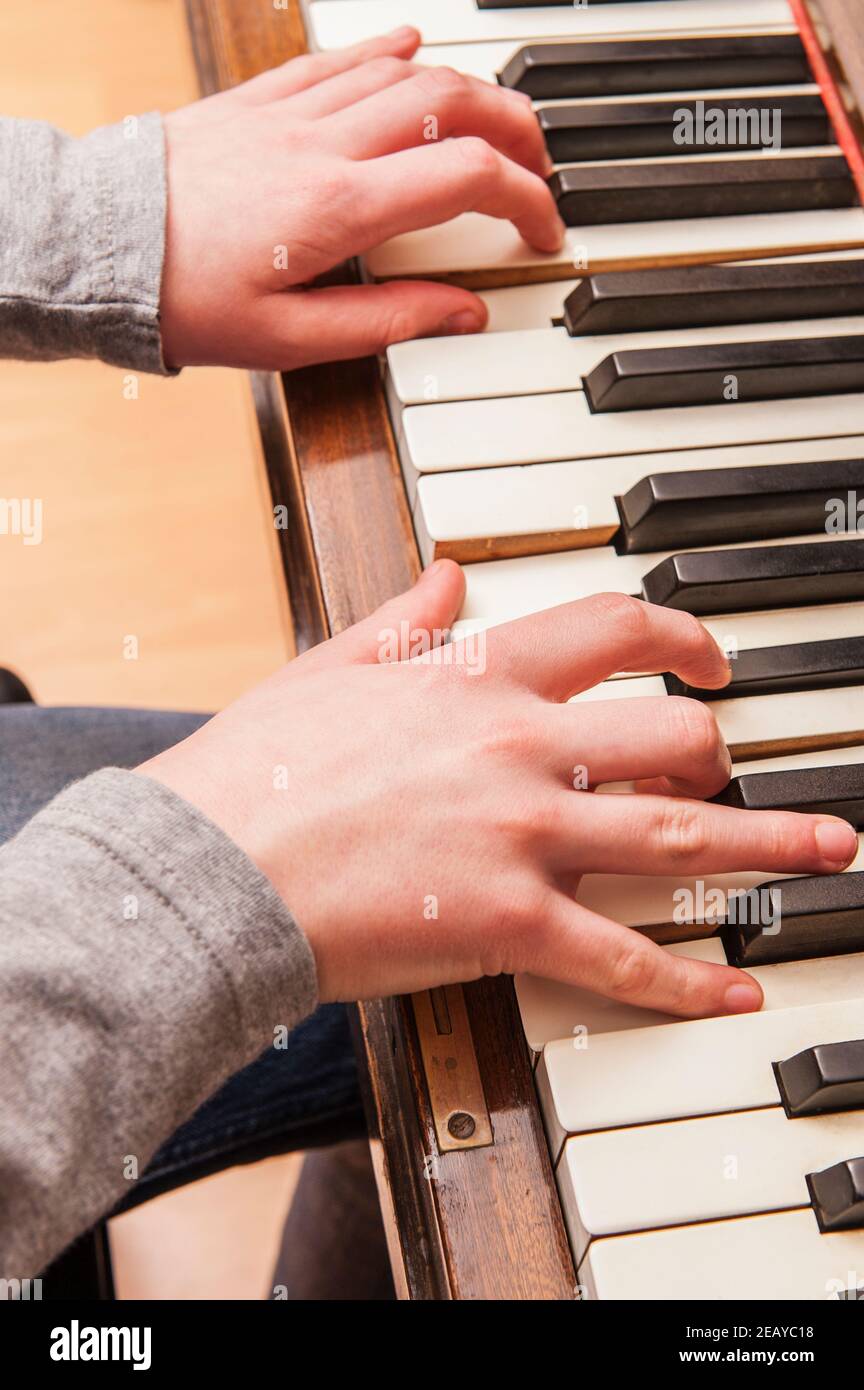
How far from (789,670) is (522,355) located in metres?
0.29

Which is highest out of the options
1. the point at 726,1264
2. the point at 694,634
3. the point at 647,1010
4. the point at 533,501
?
the point at 533,501

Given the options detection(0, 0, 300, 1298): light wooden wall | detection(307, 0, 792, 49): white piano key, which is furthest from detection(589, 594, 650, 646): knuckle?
detection(0, 0, 300, 1298): light wooden wall

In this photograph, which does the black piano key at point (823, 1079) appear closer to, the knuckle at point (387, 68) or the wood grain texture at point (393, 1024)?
the wood grain texture at point (393, 1024)

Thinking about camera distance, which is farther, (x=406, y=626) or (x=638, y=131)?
(x=638, y=131)

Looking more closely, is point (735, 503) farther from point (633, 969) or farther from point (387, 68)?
point (387, 68)

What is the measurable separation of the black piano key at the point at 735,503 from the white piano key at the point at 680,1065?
0.31 metres

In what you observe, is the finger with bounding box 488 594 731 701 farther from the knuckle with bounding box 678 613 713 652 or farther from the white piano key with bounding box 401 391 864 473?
the white piano key with bounding box 401 391 864 473

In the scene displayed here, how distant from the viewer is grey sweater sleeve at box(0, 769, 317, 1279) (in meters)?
0.54

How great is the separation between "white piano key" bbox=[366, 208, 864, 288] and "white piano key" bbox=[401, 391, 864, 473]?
0.13 m

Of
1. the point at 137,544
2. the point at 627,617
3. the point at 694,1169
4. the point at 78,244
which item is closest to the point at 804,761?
the point at 627,617

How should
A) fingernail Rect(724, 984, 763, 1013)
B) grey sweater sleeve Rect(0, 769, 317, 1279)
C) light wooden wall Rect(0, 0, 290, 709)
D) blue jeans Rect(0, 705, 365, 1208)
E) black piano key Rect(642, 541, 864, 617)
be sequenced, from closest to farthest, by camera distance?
1. grey sweater sleeve Rect(0, 769, 317, 1279)
2. fingernail Rect(724, 984, 763, 1013)
3. black piano key Rect(642, 541, 864, 617)
4. blue jeans Rect(0, 705, 365, 1208)
5. light wooden wall Rect(0, 0, 290, 709)

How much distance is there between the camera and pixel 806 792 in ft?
2.27

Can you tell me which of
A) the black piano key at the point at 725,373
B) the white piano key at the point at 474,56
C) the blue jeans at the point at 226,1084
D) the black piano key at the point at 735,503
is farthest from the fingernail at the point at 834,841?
the white piano key at the point at 474,56

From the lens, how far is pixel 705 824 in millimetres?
657
